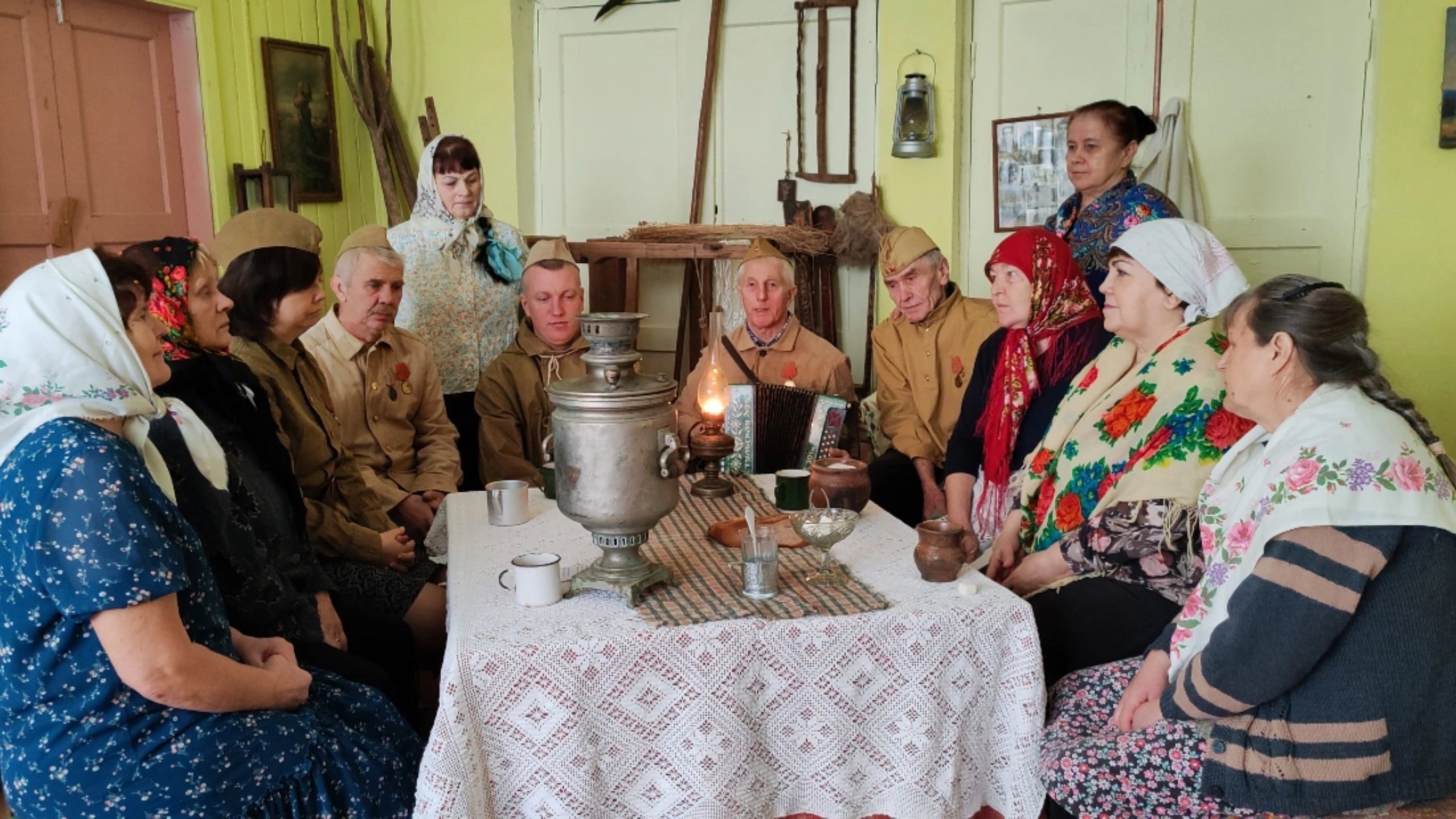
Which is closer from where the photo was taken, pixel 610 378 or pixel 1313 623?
pixel 1313 623

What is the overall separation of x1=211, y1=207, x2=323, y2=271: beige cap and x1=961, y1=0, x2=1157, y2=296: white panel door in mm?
3242

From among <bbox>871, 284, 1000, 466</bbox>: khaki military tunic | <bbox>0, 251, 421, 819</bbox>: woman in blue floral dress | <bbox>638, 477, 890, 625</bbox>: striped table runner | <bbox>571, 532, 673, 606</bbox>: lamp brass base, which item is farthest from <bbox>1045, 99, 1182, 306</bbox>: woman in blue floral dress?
<bbox>0, 251, 421, 819</bbox>: woman in blue floral dress

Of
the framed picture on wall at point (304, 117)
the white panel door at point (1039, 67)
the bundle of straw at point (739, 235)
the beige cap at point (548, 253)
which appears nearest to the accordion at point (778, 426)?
the beige cap at point (548, 253)

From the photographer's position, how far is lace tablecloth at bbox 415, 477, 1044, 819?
162 cm

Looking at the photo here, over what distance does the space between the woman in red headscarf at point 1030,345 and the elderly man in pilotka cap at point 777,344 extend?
748mm

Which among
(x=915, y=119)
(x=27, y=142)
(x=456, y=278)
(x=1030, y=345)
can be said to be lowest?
(x=1030, y=345)

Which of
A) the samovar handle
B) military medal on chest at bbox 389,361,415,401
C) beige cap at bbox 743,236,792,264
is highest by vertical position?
beige cap at bbox 743,236,792,264

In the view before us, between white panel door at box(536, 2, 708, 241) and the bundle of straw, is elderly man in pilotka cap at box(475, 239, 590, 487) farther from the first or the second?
white panel door at box(536, 2, 708, 241)

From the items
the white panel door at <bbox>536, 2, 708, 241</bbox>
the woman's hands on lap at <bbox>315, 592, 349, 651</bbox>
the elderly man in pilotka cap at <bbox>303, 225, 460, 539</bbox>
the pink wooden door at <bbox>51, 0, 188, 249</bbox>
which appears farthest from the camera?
the white panel door at <bbox>536, 2, 708, 241</bbox>

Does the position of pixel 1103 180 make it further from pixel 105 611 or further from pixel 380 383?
pixel 105 611

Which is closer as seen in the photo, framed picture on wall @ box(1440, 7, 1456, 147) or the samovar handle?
the samovar handle

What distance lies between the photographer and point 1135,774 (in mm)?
1770

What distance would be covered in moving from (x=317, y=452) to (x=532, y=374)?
3.09 ft

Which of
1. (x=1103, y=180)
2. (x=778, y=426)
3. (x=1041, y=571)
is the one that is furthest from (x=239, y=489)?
(x=1103, y=180)
